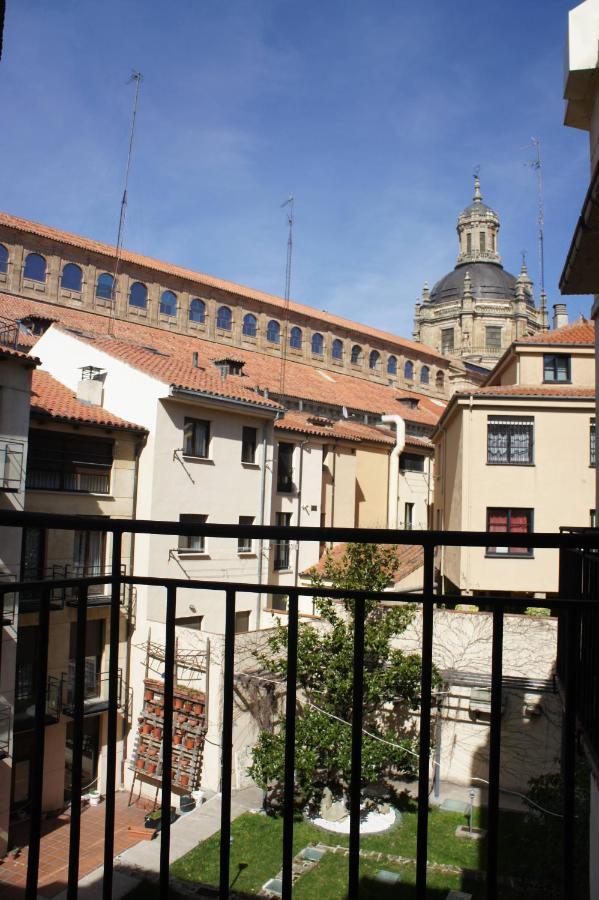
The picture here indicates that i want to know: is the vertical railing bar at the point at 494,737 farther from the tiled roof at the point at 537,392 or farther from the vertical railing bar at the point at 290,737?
the tiled roof at the point at 537,392

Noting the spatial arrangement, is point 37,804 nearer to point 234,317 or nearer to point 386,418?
point 386,418

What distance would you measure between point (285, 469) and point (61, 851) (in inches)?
510

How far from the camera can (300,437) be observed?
79.9 ft

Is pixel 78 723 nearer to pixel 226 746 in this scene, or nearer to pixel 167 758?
pixel 167 758

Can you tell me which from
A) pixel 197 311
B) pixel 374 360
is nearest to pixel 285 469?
pixel 197 311

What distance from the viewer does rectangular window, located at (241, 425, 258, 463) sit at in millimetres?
21984

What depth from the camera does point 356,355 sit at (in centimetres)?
4494

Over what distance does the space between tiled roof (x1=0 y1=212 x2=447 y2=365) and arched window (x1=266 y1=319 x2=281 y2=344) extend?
0.96 metres

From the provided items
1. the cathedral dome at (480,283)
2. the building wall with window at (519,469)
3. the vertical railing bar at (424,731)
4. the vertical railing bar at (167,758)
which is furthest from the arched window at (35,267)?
the cathedral dome at (480,283)

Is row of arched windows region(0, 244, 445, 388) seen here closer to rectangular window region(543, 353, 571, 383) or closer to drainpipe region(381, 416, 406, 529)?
drainpipe region(381, 416, 406, 529)

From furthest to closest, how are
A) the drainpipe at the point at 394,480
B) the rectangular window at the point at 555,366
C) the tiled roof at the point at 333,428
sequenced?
the drainpipe at the point at 394,480, the tiled roof at the point at 333,428, the rectangular window at the point at 555,366

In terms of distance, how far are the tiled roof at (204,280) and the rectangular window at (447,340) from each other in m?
19.1

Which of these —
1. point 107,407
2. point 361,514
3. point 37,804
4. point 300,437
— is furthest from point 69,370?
point 37,804

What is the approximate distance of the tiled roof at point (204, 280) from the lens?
31297 mm
